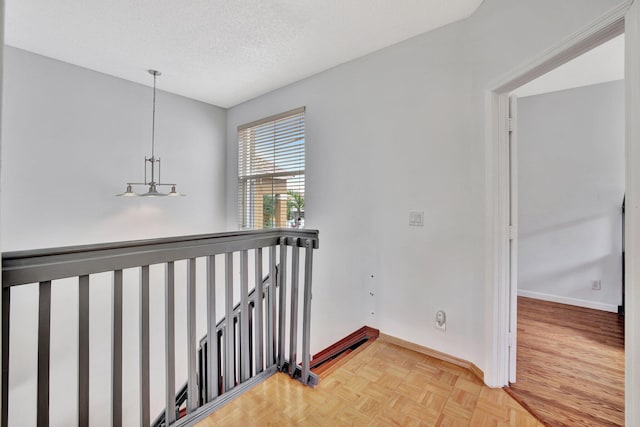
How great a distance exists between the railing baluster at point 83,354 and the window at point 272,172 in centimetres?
209

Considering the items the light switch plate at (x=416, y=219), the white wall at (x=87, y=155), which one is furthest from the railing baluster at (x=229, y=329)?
the white wall at (x=87, y=155)

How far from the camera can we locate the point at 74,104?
2666mm

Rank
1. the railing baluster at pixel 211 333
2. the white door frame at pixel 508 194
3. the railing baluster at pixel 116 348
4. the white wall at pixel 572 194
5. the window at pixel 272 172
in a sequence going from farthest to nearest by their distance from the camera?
the window at pixel 272 172 → the white wall at pixel 572 194 → the railing baluster at pixel 211 333 → the railing baluster at pixel 116 348 → the white door frame at pixel 508 194

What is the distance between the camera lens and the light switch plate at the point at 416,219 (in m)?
2.15

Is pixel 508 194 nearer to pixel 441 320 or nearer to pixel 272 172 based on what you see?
pixel 441 320

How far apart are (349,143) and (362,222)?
0.75 meters

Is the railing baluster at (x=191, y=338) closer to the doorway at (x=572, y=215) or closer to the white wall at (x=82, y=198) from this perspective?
the white wall at (x=82, y=198)

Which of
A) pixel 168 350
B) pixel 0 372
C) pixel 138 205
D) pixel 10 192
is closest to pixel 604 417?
pixel 168 350

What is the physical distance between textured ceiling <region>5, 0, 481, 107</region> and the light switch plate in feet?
4.62

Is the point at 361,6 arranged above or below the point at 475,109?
above

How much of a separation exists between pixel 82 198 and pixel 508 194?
3681 mm

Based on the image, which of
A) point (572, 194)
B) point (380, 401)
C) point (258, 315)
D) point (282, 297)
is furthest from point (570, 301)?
point (258, 315)

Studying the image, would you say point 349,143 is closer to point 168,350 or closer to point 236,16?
point 236,16

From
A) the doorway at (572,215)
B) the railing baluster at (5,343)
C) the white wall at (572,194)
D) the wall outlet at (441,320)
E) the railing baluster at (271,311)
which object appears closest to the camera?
the railing baluster at (5,343)
